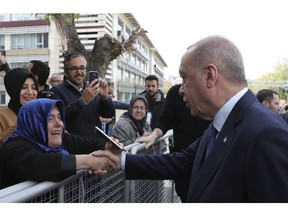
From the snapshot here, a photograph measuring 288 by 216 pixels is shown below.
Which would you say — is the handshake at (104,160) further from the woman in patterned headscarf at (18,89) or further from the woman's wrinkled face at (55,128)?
the woman in patterned headscarf at (18,89)

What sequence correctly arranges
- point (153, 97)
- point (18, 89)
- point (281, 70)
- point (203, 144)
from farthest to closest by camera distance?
point (281, 70) → point (153, 97) → point (18, 89) → point (203, 144)

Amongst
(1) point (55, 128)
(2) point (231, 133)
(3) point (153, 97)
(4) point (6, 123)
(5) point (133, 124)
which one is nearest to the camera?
(2) point (231, 133)

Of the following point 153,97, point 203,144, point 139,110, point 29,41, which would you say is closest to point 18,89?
point 139,110

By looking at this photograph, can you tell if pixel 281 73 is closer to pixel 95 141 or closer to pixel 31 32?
pixel 31 32

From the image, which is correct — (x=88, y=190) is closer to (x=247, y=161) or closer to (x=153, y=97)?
(x=247, y=161)

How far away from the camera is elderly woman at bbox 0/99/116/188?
1805 millimetres

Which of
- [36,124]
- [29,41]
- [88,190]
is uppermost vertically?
[29,41]

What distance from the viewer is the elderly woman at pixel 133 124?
12.8 ft

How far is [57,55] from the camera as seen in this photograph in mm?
31250

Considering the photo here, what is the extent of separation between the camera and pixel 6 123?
2828mm

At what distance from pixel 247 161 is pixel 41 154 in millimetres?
1212

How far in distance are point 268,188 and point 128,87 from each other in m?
46.3

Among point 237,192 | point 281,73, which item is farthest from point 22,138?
point 281,73

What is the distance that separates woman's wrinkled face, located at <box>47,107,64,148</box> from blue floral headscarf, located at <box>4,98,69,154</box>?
0.11 ft
